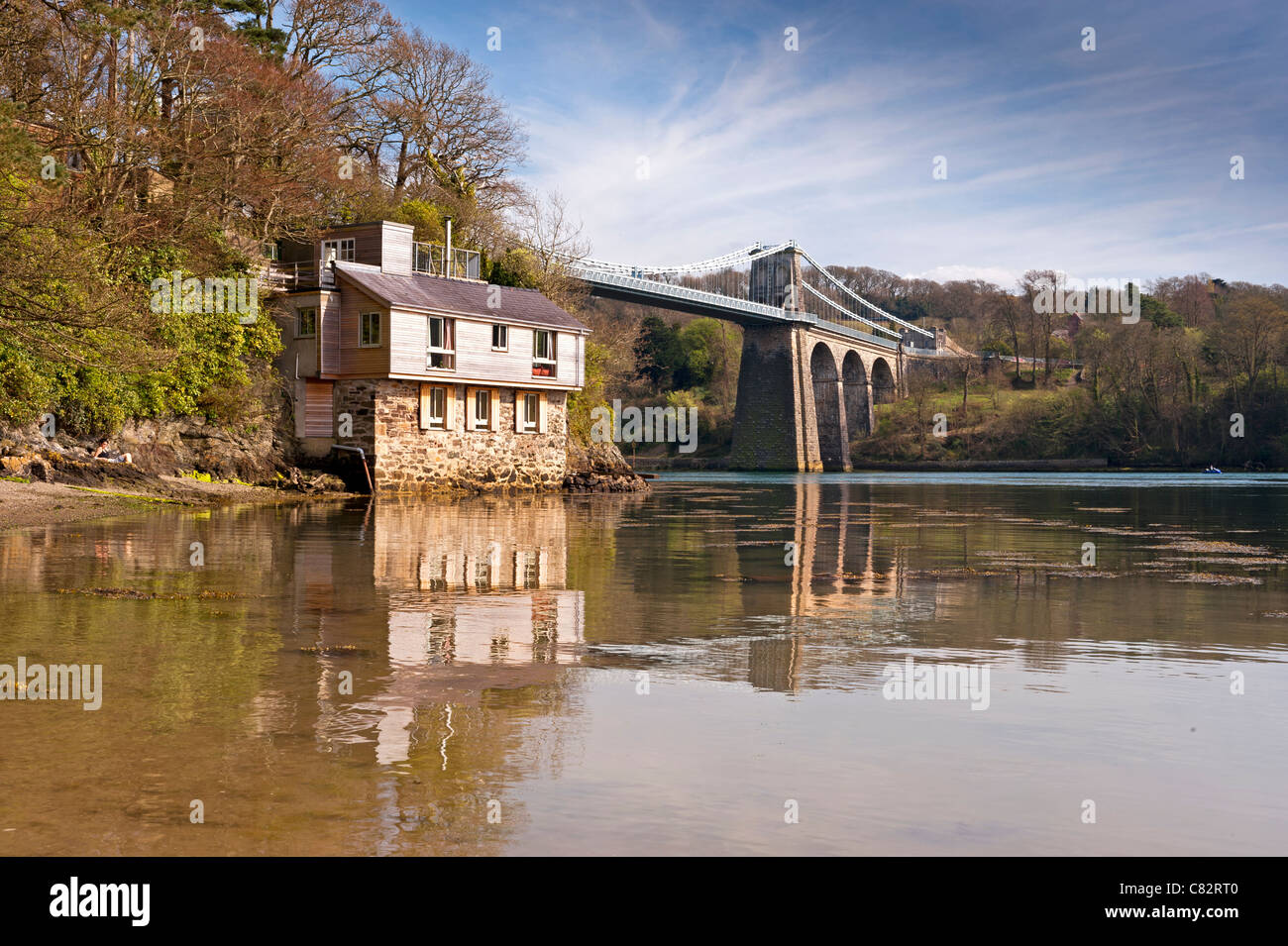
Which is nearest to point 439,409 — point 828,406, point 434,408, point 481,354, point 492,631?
point 434,408

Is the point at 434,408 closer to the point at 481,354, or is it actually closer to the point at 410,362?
the point at 410,362

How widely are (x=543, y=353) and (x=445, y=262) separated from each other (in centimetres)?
463

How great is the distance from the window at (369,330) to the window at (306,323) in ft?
4.72

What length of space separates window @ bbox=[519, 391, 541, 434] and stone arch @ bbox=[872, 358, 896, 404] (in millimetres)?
72499

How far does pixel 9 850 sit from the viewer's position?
4199 mm

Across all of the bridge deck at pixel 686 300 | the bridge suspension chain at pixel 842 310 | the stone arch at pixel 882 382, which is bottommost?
the stone arch at pixel 882 382

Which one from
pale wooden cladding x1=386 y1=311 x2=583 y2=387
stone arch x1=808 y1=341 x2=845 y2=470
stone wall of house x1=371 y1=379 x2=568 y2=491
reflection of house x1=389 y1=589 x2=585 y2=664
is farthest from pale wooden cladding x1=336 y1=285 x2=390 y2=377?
stone arch x1=808 y1=341 x2=845 y2=470

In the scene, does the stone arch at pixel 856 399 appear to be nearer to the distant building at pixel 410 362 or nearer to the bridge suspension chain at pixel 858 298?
the bridge suspension chain at pixel 858 298

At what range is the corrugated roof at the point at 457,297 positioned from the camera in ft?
121

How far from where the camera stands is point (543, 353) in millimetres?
42219

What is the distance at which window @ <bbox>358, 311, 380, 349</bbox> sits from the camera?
36.8 m

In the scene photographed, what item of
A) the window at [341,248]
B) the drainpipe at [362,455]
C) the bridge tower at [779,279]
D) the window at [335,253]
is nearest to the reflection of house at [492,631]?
the drainpipe at [362,455]

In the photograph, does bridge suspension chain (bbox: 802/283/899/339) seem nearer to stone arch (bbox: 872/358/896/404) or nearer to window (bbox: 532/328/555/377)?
stone arch (bbox: 872/358/896/404)
